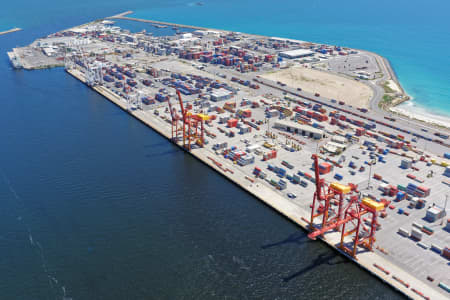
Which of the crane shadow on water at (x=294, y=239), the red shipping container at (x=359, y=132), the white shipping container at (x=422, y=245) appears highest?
the red shipping container at (x=359, y=132)

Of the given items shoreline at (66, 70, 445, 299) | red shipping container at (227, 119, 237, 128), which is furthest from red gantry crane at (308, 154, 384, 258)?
red shipping container at (227, 119, 237, 128)

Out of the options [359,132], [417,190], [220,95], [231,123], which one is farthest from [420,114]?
[220,95]

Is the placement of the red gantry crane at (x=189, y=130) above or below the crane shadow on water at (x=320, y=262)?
above

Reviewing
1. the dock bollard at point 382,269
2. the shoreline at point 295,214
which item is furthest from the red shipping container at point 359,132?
the dock bollard at point 382,269

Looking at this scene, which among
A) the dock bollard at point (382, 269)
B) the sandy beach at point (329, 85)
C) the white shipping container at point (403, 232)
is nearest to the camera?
the dock bollard at point (382, 269)

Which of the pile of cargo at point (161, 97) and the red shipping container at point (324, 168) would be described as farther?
the pile of cargo at point (161, 97)

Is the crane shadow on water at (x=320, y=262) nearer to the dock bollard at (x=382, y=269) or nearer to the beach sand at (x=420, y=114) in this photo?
the dock bollard at (x=382, y=269)

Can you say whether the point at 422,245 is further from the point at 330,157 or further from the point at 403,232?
the point at 330,157

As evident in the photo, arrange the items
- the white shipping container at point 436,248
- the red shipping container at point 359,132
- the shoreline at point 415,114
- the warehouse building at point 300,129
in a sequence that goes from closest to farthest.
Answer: the white shipping container at point 436,248 → the warehouse building at point 300,129 → the red shipping container at point 359,132 → the shoreline at point 415,114
